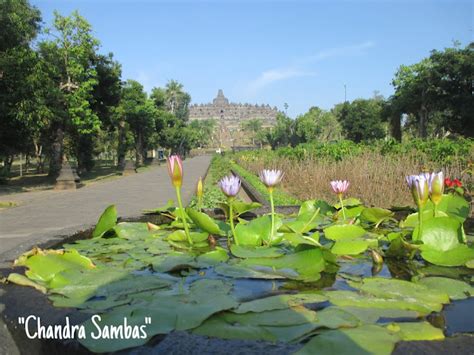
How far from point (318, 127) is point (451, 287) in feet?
227

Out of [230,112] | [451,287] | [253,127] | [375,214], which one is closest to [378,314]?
[451,287]

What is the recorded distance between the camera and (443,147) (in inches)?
402

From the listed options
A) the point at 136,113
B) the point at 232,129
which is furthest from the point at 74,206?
the point at 232,129

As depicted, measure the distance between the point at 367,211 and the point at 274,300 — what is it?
62.8 inches

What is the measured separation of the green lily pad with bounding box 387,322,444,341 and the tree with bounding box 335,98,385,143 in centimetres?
5596

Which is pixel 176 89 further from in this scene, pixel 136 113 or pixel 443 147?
pixel 443 147

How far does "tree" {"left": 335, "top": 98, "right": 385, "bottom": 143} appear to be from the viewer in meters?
54.7

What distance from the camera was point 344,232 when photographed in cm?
242

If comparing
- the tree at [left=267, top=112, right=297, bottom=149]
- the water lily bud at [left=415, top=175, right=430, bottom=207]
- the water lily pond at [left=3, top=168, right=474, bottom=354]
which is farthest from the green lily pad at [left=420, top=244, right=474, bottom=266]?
the tree at [left=267, top=112, right=297, bottom=149]

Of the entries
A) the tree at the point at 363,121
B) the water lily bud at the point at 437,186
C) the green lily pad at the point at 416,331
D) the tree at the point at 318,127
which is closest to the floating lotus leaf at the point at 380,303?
the green lily pad at the point at 416,331

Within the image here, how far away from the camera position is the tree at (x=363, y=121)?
179 feet

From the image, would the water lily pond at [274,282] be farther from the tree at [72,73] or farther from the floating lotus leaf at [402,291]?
the tree at [72,73]

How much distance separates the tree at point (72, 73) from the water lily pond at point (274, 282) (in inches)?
666

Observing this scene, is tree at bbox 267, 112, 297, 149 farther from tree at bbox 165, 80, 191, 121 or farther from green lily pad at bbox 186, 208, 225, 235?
green lily pad at bbox 186, 208, 225, 235
